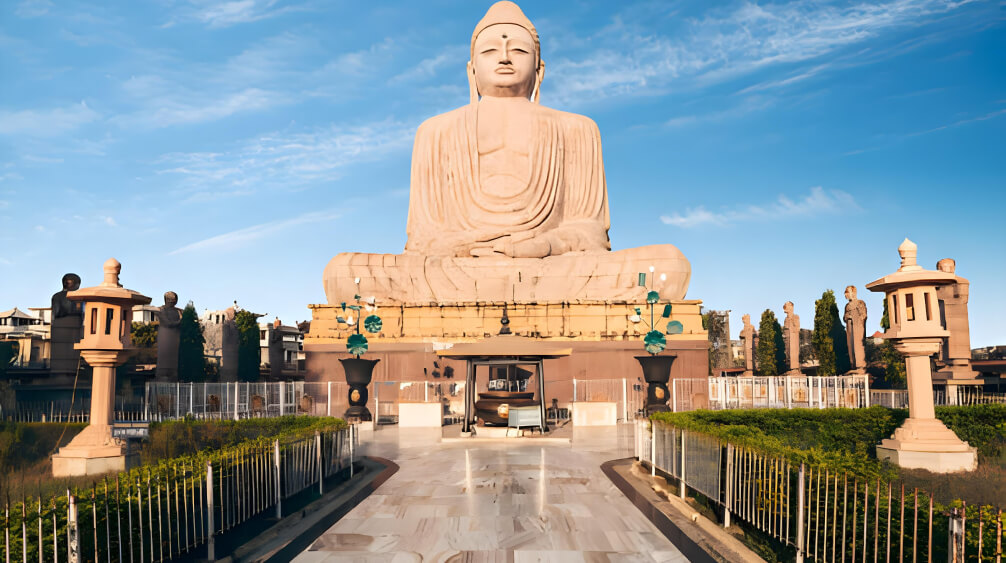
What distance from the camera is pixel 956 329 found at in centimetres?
2102

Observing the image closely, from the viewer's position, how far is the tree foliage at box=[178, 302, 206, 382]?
31.6 meters

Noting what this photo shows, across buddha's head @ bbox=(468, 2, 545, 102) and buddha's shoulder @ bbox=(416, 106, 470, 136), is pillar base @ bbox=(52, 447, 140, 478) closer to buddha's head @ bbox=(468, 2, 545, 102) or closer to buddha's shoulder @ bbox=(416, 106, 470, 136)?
buddha's shoulder @ bbox=(416, 106, 470, 136)

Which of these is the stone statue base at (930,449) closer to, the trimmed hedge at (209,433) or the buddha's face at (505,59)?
the trimmed hedge at (209,433)

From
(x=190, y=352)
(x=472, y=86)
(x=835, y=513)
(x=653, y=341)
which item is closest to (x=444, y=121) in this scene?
(x=472, y=86)

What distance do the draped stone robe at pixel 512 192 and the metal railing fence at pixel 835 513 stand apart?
19.6 metres

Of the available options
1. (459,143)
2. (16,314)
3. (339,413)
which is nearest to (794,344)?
(459,143)

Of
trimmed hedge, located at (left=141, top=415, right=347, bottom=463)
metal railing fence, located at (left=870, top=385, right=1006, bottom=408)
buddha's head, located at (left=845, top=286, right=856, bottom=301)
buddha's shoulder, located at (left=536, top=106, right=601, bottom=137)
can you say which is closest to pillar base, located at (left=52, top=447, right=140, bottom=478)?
trimmed hedge, located at (left=141, top=415, right=347, bottom=463)

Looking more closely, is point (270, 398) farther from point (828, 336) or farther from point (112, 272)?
point (828, 336)

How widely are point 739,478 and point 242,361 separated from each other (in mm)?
32948

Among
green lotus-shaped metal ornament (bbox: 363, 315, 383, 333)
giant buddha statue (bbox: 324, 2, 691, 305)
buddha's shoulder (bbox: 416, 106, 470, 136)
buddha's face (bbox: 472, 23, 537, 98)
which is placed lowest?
green lotus-shaped metal ornament (bbox: 363, 315, 383, 333)

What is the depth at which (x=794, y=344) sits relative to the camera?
92.7 ft

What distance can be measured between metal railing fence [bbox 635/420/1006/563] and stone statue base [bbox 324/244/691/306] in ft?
53.9

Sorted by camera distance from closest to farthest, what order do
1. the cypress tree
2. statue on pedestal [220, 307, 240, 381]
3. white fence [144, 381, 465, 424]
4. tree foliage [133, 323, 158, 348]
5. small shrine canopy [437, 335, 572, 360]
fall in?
small shrine canopy [437, 335, 572, 360] → white fence [144, 381, 465, 424] → statue on pedestal [220, 307, 240, 381] → the cypress tree → tree foliage [133, 323, 158, 348]

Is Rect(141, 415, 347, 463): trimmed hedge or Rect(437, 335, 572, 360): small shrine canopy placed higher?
Rect(437, 335, 572, 360): small shrine canopy
